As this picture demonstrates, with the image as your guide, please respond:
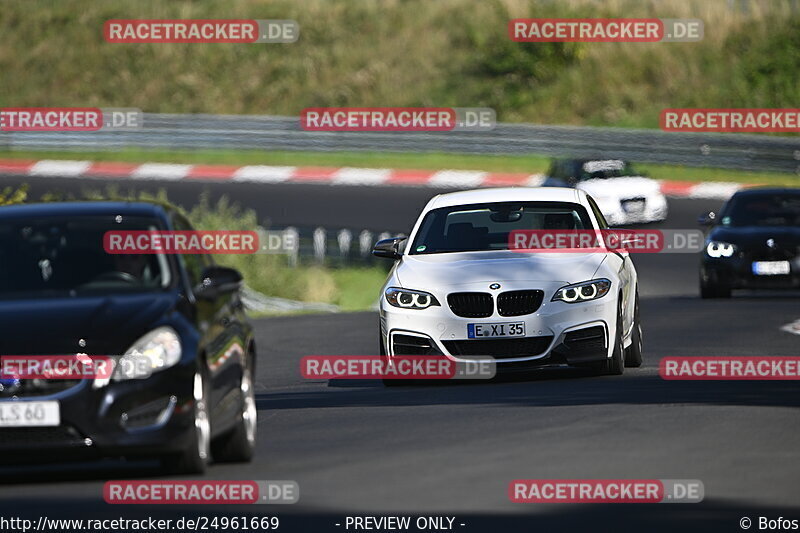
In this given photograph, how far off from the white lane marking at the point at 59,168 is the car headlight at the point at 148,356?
115 feet

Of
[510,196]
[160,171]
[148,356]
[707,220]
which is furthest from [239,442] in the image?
[160,171]

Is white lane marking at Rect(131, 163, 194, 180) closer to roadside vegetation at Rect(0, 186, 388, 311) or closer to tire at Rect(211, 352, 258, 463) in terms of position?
roadside vegetation at Rect(0, 186, 388, 311)

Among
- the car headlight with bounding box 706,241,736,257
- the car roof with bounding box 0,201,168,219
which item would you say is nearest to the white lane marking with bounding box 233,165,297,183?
the car headlight with bounding box 706,241,736,257

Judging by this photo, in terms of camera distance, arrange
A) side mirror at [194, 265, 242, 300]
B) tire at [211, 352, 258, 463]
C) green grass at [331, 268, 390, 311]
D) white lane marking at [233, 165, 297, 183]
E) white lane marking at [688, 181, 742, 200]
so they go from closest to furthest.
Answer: side mirror at [194, 265, 242, 300] → tire at [211, 352, 258, 463] → green grass at [331, 268, 390, 311] → white lane marking at [688, 181, 742, 200] → white lane marking at [233, 165, 297, 183]

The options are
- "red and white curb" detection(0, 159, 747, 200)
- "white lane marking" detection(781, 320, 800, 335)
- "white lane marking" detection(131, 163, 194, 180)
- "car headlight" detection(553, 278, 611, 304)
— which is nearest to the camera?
"car headlight" detection(553, 278, 611, 304)

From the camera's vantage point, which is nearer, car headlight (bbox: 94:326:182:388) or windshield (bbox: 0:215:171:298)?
car headlight (bbox: 94:326:182:388)

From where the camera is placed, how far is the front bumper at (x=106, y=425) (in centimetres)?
926

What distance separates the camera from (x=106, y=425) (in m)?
9.26

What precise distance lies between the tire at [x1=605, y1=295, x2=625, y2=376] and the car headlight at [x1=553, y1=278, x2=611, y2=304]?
24cm

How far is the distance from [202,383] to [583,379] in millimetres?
5825

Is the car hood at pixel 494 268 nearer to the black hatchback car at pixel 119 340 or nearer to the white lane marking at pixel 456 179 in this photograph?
the black hatchback car at pixel 119 340

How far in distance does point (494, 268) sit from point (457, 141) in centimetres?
2994

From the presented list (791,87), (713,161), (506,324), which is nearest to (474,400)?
(506,324)

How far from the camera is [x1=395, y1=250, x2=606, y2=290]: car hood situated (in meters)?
14.6
